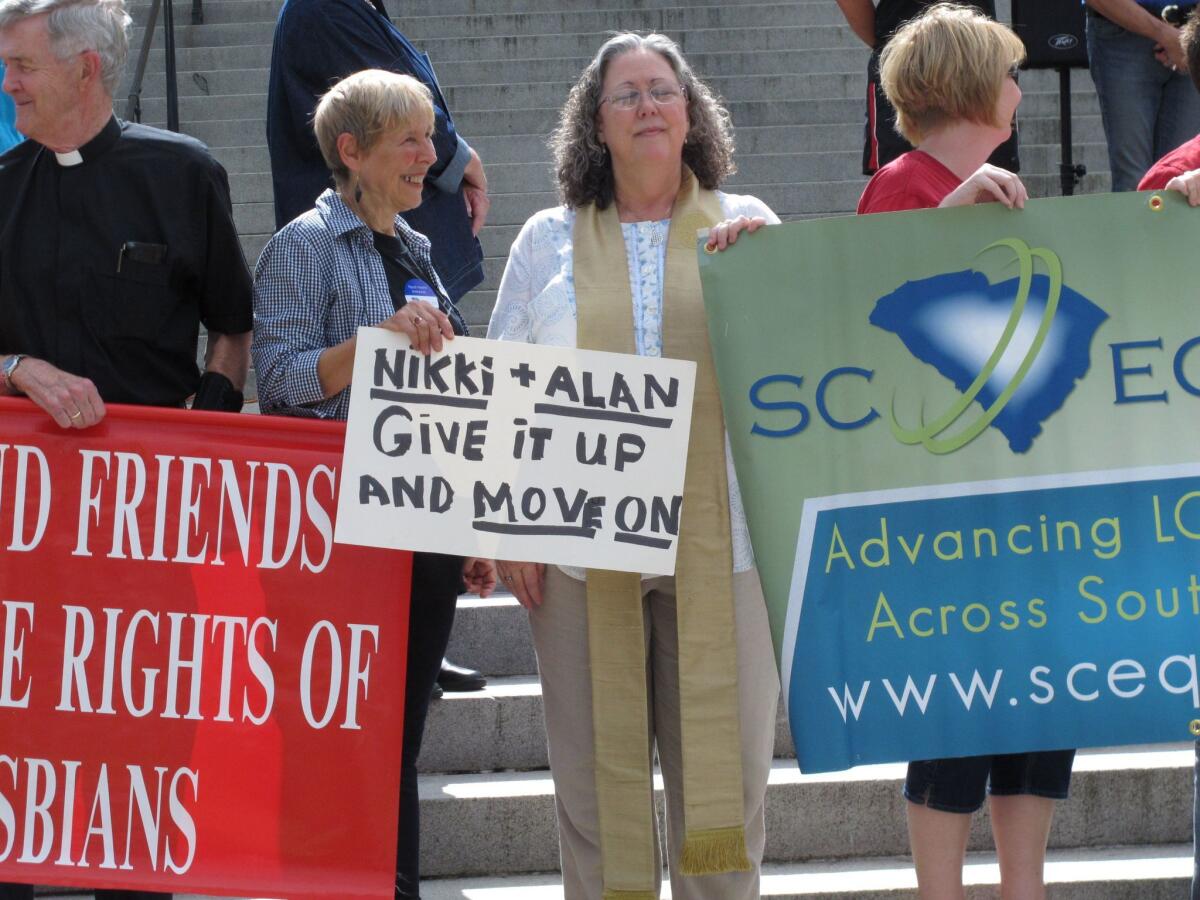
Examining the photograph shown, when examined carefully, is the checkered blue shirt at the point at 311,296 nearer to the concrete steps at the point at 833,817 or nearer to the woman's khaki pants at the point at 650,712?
the woman's khaki pants at the point at 650,712

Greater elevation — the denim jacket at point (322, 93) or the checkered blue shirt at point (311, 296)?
the denim jacket at point (322, 93)

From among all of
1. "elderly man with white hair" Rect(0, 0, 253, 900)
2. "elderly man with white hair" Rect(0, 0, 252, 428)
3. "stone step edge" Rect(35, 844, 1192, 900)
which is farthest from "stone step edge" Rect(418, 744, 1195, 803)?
"elderly man with white hair" Rect(0, 0, 252, 428)

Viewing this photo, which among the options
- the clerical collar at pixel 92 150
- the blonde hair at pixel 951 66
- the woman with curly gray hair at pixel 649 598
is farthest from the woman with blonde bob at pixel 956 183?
the clerical collar at pixel 92 150

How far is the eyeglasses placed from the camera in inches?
125

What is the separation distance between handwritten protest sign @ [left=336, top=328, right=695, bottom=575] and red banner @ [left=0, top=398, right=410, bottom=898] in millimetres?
265

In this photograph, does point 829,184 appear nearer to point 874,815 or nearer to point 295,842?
point 874,815

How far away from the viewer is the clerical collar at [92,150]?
3.29 m

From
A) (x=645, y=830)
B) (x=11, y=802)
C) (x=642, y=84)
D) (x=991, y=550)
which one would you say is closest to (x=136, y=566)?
(x=11, y=802)

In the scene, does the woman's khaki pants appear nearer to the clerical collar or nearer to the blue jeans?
the clerical collar

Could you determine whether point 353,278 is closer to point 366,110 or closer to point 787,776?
point 366,110

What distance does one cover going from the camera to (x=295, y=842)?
10.8 feet

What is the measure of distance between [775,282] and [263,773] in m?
1.41

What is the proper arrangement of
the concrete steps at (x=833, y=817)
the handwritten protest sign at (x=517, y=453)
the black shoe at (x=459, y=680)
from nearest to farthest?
the handwritten protest sign at (x=517, y=453) < the concrete steps at (x=833, y=817) < the black shoe at (x=459, y=680)

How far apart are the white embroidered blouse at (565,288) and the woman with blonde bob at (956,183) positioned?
0.34m
